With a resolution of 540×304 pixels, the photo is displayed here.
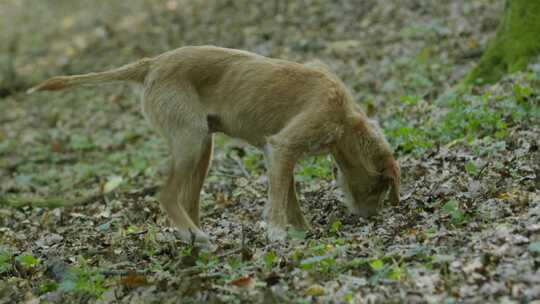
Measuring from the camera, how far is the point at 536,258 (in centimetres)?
457

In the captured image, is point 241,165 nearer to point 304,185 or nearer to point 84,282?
point 304,185

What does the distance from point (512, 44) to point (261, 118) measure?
453 centimetres

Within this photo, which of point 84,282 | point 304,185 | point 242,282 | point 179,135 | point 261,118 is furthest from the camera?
point 304,185

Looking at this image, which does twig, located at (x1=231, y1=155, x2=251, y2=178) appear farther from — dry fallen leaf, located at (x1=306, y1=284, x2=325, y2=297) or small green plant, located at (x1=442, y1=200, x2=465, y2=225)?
dry fallen leaf, located at (x1=306, y1=284, x2=325, y2=297)

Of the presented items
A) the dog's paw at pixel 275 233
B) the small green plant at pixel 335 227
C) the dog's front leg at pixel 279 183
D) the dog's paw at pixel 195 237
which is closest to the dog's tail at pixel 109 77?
the dog's front leg at pixel 279 183

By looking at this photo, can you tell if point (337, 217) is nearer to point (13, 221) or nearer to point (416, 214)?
point (416, 214)

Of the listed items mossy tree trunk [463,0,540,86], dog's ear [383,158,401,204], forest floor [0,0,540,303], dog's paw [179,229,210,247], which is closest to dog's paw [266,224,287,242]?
forest floor [0,0,540,303]

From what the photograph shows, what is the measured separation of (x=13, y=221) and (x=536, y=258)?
564 centimetres

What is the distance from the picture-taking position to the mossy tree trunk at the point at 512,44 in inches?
357

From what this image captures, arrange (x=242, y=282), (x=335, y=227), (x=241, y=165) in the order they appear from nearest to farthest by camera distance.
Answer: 1. (x=242, y=282)
2. (x=335, y=227)
3. (x=241, y=165)

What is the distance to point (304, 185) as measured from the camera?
8.00 m

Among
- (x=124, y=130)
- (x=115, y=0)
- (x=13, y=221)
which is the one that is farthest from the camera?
(x=115, y=0)

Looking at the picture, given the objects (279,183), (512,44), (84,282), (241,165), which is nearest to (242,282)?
(84,282)

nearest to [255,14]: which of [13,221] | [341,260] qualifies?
[13,221]
